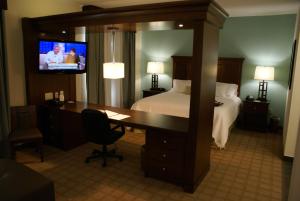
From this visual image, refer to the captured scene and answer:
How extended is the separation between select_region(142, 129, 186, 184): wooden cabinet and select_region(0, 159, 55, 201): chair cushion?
1.21m

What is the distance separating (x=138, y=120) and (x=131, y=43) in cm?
353

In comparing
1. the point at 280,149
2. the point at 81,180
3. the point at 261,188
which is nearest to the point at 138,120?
the point at 81,180

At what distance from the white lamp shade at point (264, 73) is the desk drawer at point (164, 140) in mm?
3215

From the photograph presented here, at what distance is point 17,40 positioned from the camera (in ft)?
11.7

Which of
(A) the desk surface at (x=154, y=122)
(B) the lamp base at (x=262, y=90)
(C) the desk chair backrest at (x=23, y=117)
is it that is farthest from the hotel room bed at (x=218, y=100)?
(C) the desk chair backrest at (x=23, y=117)

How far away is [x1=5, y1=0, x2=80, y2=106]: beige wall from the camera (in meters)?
3.43

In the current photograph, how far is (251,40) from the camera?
5293mm

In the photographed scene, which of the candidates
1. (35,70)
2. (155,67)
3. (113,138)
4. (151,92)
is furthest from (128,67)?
(113,138)

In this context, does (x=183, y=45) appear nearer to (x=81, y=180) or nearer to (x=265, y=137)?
(x=265, y=137)

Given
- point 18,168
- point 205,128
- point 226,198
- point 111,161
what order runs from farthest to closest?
point 111,161 → point 205,128 → point 226,198 → point 18,168

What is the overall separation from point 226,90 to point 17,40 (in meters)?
4.21

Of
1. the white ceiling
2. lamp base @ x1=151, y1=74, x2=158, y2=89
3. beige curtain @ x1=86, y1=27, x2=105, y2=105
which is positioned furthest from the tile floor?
lamp base @ x1=151, y1=74, x2=158, y2=89

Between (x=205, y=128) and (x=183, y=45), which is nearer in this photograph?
(x=205, y=128)

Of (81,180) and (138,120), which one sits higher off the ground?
(138,120)
